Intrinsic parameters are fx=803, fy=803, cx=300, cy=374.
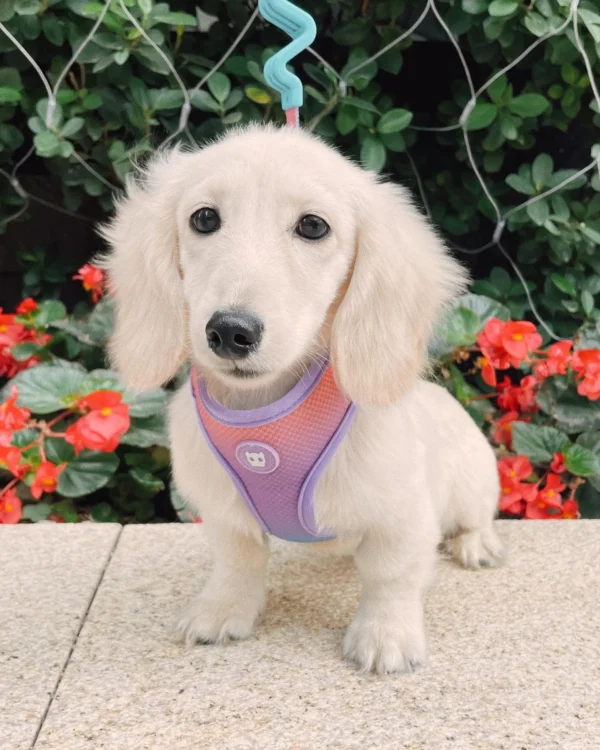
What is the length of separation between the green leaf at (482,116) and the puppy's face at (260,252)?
3.64 ft

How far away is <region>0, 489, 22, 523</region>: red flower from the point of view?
2.14 m

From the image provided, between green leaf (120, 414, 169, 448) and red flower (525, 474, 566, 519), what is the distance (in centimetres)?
104

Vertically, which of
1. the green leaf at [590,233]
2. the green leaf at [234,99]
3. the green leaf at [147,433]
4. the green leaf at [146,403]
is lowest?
the green leaf at [147,433]

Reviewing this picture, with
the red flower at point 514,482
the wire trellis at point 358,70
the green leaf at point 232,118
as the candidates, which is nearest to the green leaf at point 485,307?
the wire trellis at point 358,70

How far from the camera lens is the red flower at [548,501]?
2.21 m

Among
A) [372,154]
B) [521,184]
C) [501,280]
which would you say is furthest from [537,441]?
[372,154]

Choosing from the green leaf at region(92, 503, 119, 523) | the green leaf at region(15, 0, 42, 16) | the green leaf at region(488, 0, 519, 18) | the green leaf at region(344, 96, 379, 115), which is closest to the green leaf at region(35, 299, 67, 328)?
the green leaf at region(92, 503, 119, 523)

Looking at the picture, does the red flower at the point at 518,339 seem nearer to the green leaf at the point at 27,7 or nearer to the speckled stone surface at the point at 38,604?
the speckled stone surface at the point at 38,604

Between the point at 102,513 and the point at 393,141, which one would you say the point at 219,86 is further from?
the point at 102,513

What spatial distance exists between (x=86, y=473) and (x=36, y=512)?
0.18m

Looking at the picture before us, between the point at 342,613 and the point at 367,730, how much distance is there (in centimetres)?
39

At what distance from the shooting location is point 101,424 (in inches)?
80.4

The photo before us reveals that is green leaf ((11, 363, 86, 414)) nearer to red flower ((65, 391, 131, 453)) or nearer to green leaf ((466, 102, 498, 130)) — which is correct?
red flower ((65, 391, 131, 453))

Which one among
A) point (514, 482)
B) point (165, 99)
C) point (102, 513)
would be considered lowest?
point (102, 513)
